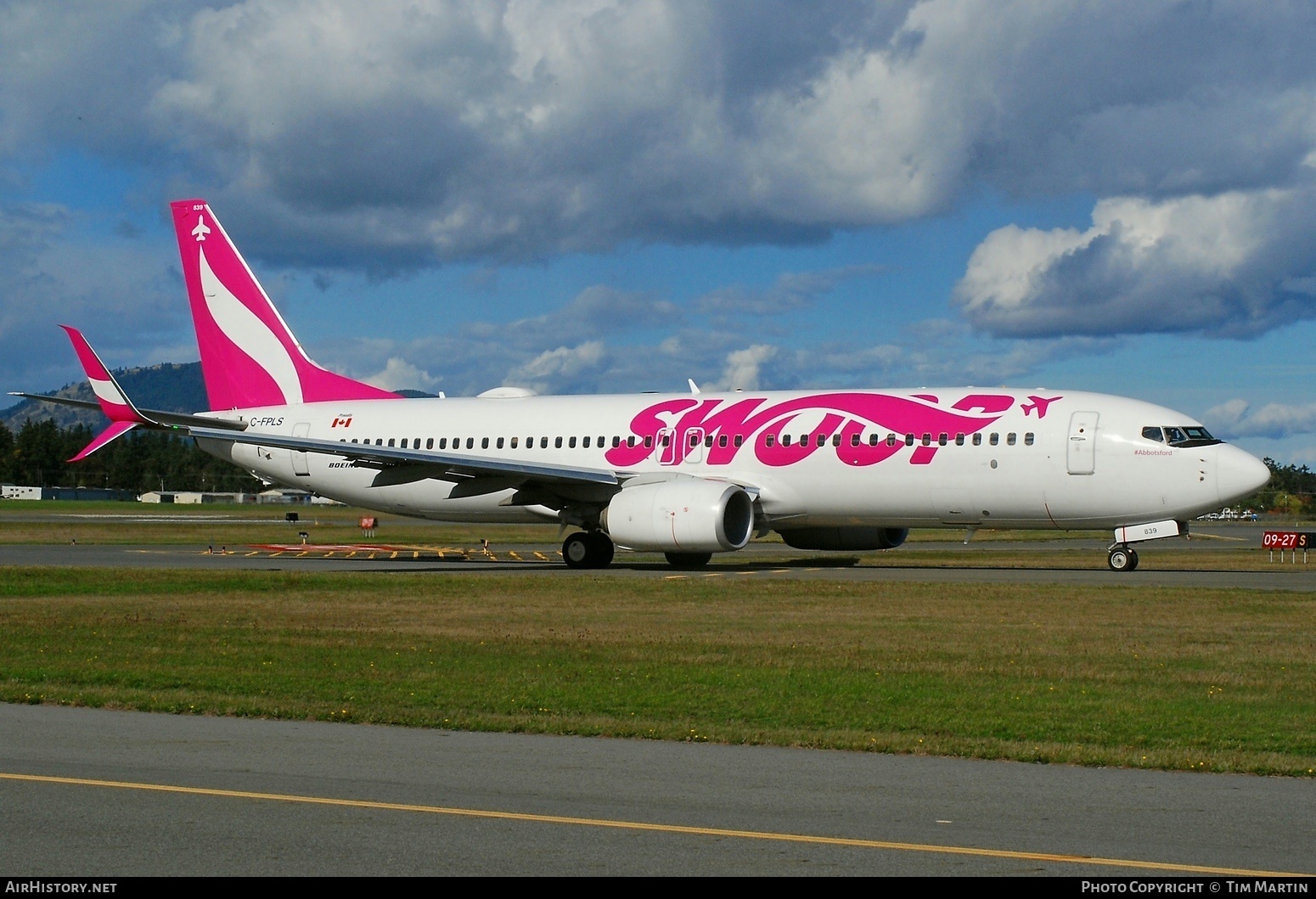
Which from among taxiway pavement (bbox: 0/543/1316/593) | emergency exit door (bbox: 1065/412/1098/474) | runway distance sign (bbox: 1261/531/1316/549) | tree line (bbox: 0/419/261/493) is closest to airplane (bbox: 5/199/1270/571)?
emergency exit door (bbox: 1065/412/1098/474)

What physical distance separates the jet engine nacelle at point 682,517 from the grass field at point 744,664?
5767 mm

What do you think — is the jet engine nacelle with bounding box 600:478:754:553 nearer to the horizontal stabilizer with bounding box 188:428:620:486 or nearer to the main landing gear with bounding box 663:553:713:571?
the horizontal stabilizer with bounding box 188:428:620:486

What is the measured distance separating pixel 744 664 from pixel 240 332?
100 feet

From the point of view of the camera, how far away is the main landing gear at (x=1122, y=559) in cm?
3097

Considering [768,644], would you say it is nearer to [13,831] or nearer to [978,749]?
[978,749]

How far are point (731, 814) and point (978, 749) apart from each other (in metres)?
2.91

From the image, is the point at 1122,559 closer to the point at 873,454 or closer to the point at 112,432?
the point at 873,454

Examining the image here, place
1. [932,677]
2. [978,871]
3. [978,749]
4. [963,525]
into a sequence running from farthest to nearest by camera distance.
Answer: [963,525] < [932,677] < [978,749] < [978,871]

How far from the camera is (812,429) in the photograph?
3253 centimetres

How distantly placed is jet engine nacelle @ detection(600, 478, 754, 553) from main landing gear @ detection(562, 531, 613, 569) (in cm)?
200

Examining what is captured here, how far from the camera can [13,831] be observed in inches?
285

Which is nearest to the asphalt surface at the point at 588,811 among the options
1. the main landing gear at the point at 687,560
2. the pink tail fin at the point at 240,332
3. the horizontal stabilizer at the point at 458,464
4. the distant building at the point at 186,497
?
the horizontal stabilizer at the point at 458,464

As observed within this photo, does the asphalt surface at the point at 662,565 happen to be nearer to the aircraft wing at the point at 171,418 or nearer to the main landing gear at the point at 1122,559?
A: the main landing gear at the point at 1122,559
